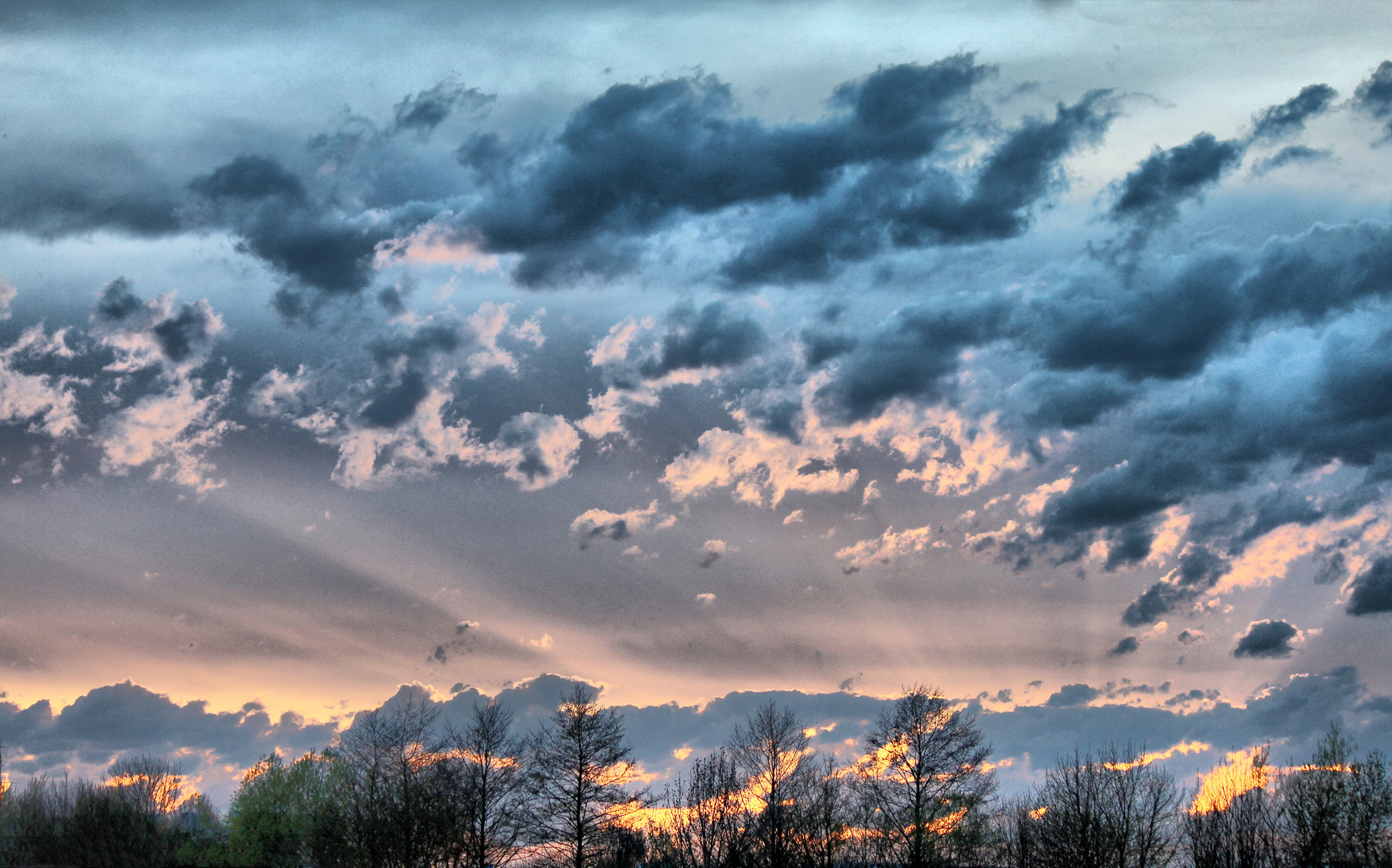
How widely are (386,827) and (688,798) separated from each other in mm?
20996

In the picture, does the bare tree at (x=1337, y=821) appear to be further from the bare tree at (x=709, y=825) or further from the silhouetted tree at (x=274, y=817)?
the silhouetted tree at (x=274, y=817)

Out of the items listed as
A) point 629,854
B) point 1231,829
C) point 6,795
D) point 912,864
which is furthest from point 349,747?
point 1231,829

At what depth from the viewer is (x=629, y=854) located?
85.3 m

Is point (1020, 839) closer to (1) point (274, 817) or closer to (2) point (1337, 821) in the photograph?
(2) point (1337, 821)

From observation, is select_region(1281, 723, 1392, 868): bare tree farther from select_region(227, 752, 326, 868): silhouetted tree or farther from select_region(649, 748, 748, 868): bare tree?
select_region(227, 752, 326, 868): silhouetted tree

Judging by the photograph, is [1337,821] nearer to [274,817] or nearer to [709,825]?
[709,825]

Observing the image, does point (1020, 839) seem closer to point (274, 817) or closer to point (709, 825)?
point (709, 825)

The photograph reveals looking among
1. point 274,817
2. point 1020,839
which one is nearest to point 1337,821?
point 1020,839

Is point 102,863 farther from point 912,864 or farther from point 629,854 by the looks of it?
point 912,864

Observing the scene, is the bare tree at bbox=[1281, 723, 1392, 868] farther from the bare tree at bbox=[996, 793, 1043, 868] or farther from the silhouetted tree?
the silhouetted tree

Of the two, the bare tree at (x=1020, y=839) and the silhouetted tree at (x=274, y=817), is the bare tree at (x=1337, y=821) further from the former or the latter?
the silhouetted tree at (x=274, y=817)

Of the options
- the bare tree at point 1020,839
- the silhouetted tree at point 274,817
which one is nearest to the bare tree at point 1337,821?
the bare tree at point 1020,839

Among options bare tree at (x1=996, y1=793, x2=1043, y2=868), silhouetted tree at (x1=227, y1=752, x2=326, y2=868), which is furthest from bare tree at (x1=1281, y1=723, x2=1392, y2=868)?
silhouetted tree at (x1=227, y1=752, x2=326, y2=868)

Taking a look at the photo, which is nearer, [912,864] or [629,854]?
[912,864]
